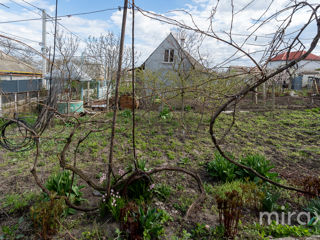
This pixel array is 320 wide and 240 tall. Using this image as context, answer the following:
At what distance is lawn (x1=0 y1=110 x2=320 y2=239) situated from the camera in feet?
7.83

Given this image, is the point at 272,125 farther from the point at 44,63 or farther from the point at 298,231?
the point at 44,63

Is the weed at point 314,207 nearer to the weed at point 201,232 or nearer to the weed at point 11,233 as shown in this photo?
the weed at point 201,232

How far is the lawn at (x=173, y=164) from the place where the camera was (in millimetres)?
2387

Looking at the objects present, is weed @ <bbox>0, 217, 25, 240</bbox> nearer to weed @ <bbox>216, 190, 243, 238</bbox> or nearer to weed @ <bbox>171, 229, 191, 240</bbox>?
weed @ <bbox>171, 229, 191, 240</bbox>

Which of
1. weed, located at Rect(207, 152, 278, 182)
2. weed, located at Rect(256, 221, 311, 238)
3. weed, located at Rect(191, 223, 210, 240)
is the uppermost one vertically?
weed, located at Rect(207, 152, 278, 182)

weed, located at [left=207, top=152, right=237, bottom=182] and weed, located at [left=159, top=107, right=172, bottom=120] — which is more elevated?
weed, located at [left=159, top=107, right=172, bottom=120]

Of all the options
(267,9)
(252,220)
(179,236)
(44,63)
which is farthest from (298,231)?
(44,63)

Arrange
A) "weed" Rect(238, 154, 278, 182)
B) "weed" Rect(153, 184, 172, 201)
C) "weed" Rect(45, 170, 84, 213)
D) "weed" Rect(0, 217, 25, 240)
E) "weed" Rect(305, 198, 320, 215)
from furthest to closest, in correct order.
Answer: "weed" Rect(238, 154, 278, 182) < "weed" Rect(153, 184, 172, 201) < "weed" Rect(45, 170, 84, 213) < "weed" Rect(305, 198, 320, 215) < "weed" Rect(0, 217, 25, 240)

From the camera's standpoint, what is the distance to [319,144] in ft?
19.1

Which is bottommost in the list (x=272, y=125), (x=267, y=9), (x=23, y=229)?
(x=23, y=229)

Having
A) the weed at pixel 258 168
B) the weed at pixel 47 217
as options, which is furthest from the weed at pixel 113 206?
the weed at pixel 258 168

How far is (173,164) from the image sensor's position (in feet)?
A: 14.5

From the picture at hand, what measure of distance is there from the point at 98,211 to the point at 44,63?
11.9m

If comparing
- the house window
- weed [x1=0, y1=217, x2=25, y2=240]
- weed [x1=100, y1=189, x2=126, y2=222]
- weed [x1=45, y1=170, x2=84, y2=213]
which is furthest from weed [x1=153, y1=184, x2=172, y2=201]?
the house window
